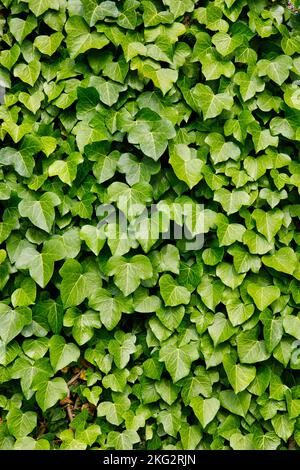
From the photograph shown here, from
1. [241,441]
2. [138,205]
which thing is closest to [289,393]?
[241,441]

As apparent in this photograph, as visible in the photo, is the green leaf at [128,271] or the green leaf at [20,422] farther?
the green leaf at [20,422]

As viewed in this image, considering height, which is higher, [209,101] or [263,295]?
[209,101]

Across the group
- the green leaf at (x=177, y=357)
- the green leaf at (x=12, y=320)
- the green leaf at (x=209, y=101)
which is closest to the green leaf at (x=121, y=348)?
the green leaf at (x=177, y=357)

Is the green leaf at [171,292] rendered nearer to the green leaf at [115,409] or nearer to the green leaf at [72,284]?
the green leaf at [72,284]

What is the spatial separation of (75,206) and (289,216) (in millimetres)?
869

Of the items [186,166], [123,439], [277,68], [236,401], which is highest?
[277,68]

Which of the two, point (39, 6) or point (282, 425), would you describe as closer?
point (39, 6)

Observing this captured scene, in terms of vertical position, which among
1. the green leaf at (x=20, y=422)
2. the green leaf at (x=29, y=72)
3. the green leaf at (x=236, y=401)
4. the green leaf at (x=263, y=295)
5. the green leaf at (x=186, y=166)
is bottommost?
the green leaf at (x=20, y=422)

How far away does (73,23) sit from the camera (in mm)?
1838

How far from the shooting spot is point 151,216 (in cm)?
186

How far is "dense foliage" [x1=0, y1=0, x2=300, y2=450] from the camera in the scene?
185cm

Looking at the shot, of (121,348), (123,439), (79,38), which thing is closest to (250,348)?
(121,348)

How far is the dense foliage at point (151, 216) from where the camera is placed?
185 centimetres

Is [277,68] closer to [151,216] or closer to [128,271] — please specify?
[151,216]
